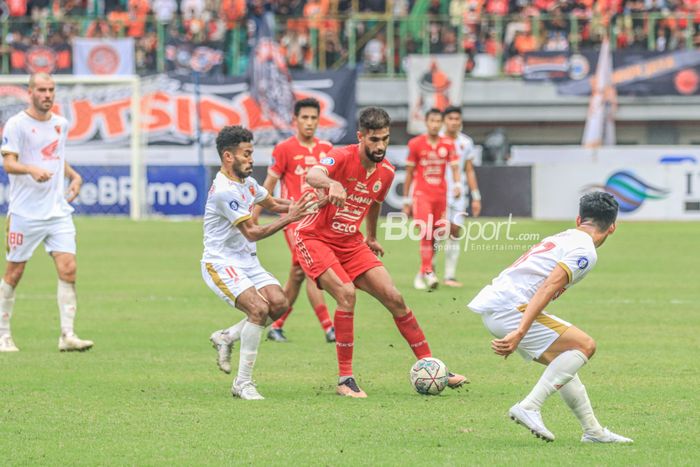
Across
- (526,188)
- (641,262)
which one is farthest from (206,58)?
(641,262)

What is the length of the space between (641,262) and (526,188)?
9.43m

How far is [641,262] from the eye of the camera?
21.8 m

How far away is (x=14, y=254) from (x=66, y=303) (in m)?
0.68

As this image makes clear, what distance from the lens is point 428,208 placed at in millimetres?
18000

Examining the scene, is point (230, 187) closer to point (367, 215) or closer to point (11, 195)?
point (367, 215)

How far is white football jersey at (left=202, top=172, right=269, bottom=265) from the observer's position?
31.1 ft

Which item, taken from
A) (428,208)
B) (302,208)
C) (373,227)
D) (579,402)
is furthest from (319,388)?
(428,208)

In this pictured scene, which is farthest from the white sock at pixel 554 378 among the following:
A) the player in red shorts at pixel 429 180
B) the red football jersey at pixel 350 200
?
the player in red shorts at pixel 429 180

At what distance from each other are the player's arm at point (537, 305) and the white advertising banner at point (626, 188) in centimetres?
2315

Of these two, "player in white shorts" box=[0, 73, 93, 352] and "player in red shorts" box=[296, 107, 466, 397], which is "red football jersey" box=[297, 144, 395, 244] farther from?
"player in white shorts" box=[0, 73, 93, 352]

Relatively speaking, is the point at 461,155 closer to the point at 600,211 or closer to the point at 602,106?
the point at 600,211

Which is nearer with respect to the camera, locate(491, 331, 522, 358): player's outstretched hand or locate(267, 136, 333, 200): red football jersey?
locate(491, 331, 522, 358): player's outstretched hand

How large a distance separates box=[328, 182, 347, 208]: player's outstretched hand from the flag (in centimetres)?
2702

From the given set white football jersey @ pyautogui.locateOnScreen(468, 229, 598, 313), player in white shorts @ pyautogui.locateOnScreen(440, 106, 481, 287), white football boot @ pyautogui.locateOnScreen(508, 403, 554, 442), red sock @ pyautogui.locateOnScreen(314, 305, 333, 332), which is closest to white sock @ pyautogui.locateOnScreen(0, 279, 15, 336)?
red sock @ pyautogui.locateOnScreen(314, 305, 333, 332)
